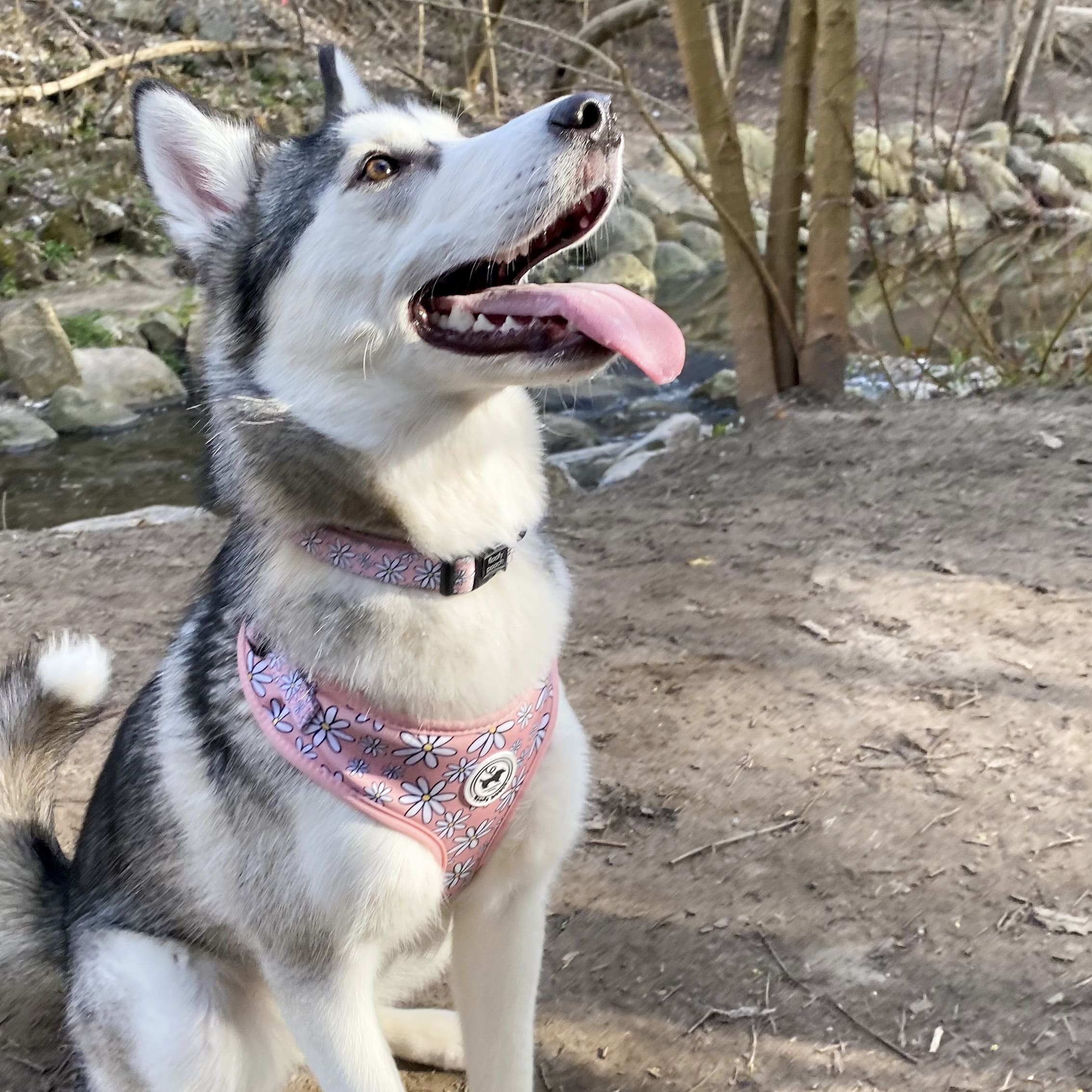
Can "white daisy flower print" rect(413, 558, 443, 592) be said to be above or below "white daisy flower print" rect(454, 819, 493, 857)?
above

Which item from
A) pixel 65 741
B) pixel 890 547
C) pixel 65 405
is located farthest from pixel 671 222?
pixel 65 741

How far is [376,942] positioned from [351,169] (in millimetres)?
Answer: 1459

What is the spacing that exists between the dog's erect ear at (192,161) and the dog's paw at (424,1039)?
185 centimetres

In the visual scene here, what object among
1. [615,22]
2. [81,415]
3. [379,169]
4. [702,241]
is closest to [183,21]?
[702,241]

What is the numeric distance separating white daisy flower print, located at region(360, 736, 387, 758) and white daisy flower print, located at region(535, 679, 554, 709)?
33cm

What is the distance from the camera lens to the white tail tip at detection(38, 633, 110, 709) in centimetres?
228

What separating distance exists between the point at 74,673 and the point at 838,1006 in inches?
75.7

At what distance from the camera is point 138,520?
6.24 m

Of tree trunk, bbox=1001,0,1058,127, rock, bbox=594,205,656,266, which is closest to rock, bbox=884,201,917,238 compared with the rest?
tree trunk, bbox=1001,0,1058,127

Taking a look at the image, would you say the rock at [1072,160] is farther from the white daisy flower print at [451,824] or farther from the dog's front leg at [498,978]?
the white daisy flower print at [451,824]

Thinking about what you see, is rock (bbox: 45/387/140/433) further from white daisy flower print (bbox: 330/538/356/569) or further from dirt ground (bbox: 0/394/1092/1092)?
white daisy flower print (bbox: 330/538/356/569)

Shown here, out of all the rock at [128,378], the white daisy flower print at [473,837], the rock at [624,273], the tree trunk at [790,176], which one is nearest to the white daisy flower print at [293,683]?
the white daisy flower print at [473,837]

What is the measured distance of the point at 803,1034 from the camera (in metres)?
2.40

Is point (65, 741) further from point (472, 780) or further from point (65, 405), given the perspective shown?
point (65, 405)
